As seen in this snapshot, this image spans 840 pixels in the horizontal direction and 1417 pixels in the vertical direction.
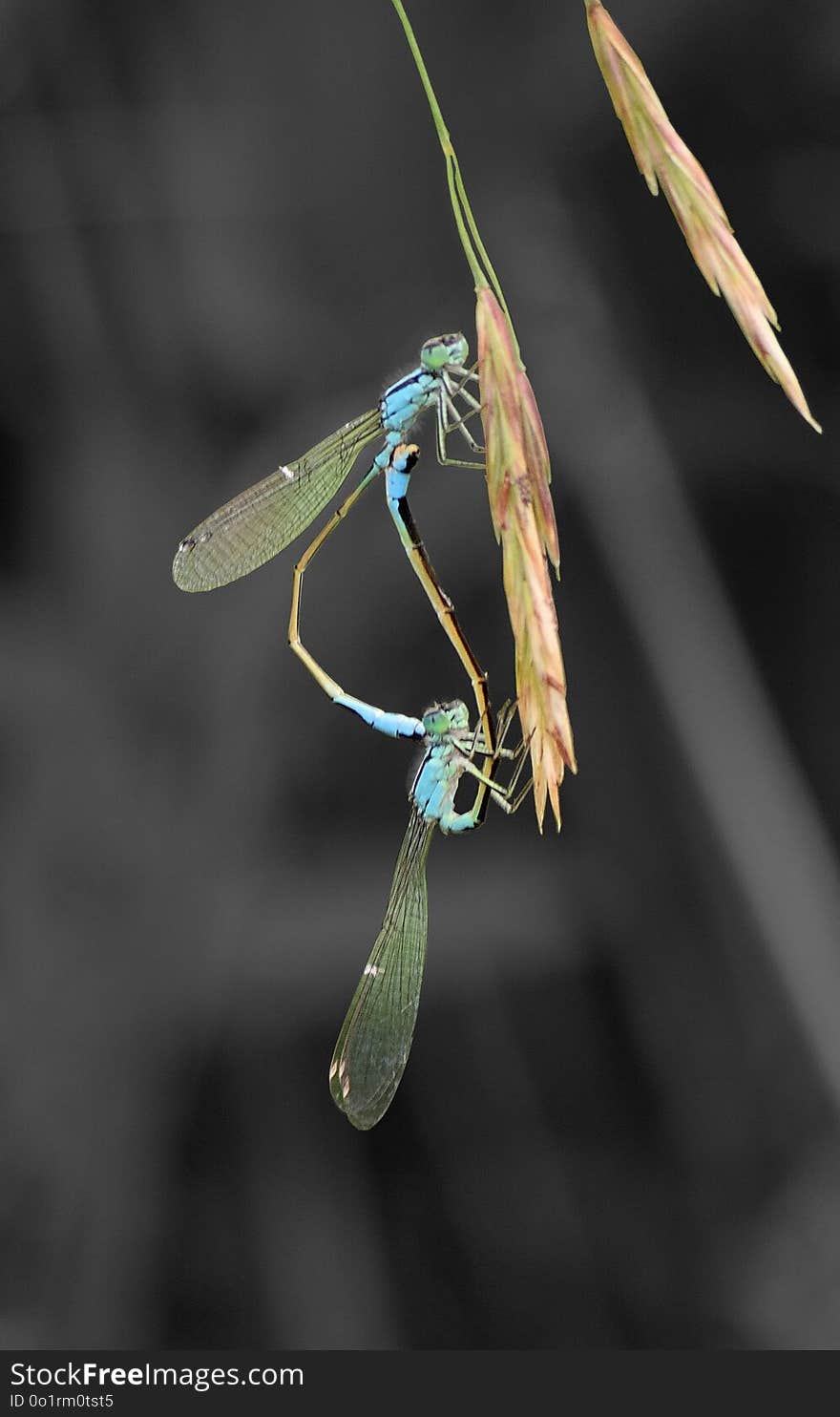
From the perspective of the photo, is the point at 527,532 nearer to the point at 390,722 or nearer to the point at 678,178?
the point at 678,178

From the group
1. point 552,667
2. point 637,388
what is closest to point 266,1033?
point 637,388

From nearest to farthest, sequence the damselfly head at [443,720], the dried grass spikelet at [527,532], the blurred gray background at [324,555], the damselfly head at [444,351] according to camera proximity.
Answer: the dried grass spikelet at [527,532]
the damselfly head at [444,351]
the damselfly head at [443,720]
the blurred gray background at [324,555]

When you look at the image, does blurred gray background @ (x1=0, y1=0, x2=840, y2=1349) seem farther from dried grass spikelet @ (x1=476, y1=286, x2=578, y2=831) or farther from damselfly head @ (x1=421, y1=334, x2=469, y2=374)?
dried grass spikelet @ (x1=476, y1=286, x2=578, y2=831)

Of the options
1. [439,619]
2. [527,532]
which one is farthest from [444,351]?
[527,532]

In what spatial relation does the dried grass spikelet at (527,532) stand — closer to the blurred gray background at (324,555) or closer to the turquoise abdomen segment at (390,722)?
the turquoise abdomen segment at (390,722)

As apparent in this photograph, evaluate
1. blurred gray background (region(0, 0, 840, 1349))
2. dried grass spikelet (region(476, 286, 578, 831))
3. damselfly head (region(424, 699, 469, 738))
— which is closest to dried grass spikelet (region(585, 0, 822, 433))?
dried grass spikelet (region(476, 286, 578, 831))

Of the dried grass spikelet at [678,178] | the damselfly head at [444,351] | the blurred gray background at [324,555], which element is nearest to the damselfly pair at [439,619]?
the damselfly head at [444,351]
